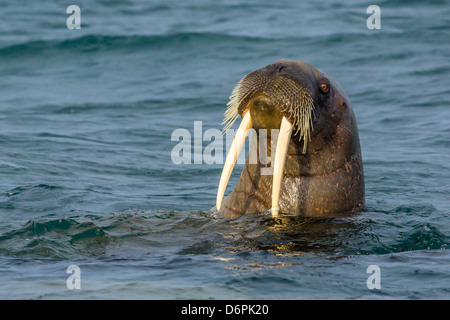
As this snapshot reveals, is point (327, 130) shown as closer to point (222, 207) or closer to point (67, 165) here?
point (222, 207)

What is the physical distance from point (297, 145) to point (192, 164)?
17.2ft

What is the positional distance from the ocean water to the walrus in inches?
8.9

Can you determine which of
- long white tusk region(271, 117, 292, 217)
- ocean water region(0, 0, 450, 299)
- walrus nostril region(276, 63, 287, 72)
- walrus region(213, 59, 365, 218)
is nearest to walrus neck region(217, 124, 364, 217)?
walrus region(213, 59, 365, 218)

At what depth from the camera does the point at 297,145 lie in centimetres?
671

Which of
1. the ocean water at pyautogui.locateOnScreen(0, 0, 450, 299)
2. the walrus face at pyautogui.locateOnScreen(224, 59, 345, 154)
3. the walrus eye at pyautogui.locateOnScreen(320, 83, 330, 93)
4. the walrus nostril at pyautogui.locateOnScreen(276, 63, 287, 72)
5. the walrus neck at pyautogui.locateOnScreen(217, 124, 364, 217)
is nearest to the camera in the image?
the ocean water at pyautogui.locateOnScreen(0, 0, 450, 299)

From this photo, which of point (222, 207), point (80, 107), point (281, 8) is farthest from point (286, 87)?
point (281, 8)

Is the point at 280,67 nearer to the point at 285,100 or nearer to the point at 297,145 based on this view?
the point at 285,100

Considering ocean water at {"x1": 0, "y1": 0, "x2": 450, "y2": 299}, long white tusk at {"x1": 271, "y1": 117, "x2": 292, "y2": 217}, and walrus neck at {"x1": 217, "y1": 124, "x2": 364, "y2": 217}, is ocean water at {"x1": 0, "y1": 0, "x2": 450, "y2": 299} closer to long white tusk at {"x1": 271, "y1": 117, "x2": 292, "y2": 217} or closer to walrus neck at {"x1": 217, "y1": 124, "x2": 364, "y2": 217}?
walrus neck at {"x1": 217, "y1": 124, "x2": 364, "y2": 217}

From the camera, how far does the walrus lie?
6.32 meters

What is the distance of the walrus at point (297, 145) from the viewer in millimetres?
6320

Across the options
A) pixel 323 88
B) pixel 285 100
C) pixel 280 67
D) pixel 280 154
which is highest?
pixel 280 67

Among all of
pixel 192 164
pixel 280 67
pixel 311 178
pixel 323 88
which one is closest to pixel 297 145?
pixel 311 178

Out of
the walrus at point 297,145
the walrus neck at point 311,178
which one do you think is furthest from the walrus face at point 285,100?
the walrus neck at point 311,178

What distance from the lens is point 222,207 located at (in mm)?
7355
